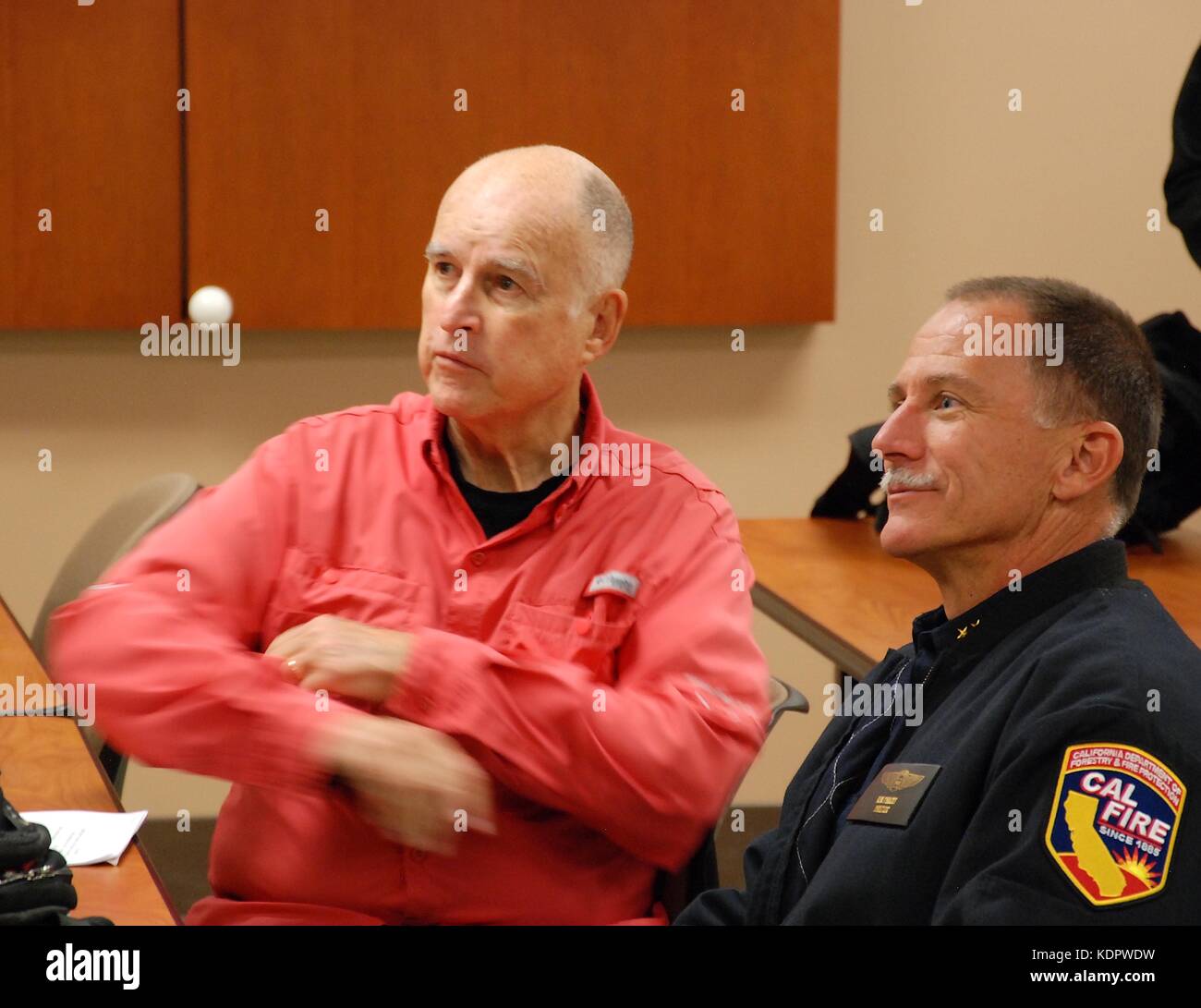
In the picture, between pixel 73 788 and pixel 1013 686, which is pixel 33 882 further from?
pixel 1013 686

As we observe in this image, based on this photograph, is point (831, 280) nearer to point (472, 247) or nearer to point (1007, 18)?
point (1007, 18)

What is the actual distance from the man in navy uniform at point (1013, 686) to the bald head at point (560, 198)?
1.36 ft

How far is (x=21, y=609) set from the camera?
13.0ft

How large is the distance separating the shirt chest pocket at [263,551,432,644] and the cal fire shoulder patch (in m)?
0.80

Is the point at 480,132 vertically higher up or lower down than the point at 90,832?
higher up

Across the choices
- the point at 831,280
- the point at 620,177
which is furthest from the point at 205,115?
the point at 831,280

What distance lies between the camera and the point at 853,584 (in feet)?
9.49

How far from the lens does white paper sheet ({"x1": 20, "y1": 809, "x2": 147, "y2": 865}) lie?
1652mm

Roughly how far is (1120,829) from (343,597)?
923 millimetres

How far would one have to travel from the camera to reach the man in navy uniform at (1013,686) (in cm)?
129
